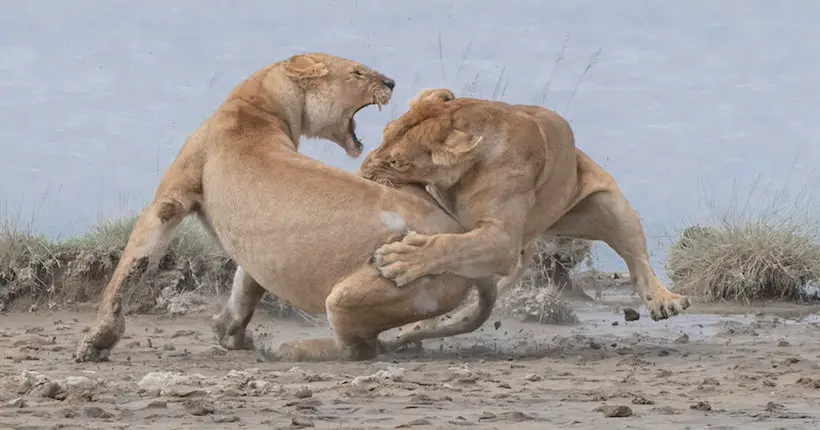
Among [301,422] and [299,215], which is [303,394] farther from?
[299,215]

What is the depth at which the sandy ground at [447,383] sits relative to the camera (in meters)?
5.95

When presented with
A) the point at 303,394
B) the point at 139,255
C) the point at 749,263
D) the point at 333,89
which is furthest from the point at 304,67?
the point at 749,263

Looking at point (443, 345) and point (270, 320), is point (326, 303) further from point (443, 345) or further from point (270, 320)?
point (270, 320)

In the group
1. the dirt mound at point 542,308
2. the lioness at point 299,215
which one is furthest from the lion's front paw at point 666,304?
the dirt mound at point 542,308

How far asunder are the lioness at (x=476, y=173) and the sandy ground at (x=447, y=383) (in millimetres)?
606

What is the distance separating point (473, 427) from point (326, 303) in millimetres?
2256

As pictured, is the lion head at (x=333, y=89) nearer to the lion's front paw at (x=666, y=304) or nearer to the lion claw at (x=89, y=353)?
the lion claw at (x=89, y=353)

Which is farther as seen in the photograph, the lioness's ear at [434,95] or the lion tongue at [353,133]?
the lion tongue at [353,133]

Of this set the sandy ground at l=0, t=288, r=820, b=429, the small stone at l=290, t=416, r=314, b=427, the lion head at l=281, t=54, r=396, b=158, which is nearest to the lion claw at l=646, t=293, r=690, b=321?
the sandy ground at l=0, t=288, r=820, b=429

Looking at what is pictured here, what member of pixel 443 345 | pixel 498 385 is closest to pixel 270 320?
pixel 443 345

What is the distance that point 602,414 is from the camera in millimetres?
6090

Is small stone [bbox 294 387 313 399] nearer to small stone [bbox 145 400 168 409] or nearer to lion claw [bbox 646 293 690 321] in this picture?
small stone [bbox 145 400 168 409]

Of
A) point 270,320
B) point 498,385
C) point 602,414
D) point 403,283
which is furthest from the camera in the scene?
point 270,320

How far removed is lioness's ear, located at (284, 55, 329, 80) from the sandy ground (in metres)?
1.72
